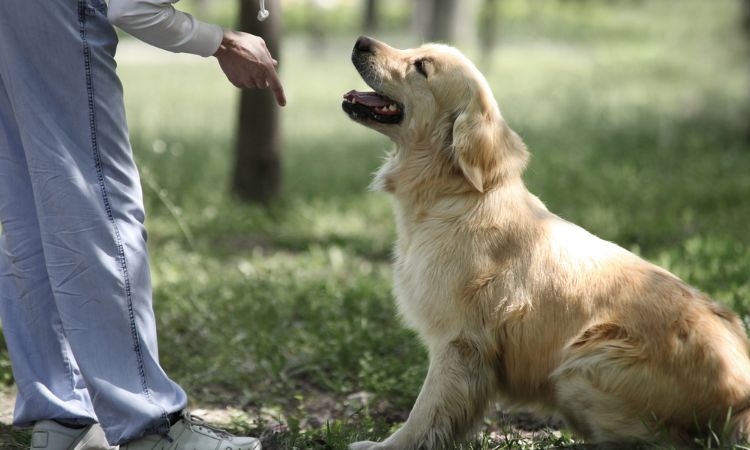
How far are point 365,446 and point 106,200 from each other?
4.26ft

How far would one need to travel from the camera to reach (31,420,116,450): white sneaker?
300cm

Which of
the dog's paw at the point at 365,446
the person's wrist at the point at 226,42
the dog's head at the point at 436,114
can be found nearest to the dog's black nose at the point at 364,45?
the dog's head at the point at 436,114

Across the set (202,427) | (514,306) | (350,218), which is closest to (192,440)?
(202,427)

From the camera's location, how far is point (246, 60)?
3.11m

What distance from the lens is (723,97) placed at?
37.6 feet

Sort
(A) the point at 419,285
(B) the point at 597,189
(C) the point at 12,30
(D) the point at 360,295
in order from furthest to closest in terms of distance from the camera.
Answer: (B) the point at 597,189 < (D) the point at 360,295 < (A) the point at 419,285 < (C) the point at 12,30

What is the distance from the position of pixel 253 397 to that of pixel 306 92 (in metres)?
13.5

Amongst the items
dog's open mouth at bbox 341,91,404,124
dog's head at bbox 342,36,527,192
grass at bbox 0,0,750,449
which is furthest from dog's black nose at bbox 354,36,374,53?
grass at bbox 0,0,750,449

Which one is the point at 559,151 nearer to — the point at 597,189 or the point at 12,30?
the point at 597,189

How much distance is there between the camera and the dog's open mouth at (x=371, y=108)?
3.76m

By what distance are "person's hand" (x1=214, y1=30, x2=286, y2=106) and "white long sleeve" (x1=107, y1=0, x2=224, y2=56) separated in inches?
2.6

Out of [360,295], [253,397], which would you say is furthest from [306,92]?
[253,397]

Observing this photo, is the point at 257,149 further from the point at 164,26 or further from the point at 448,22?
the point at 448,22

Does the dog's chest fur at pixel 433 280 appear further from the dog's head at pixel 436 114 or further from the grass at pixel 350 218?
the grass at pixel 350 218
